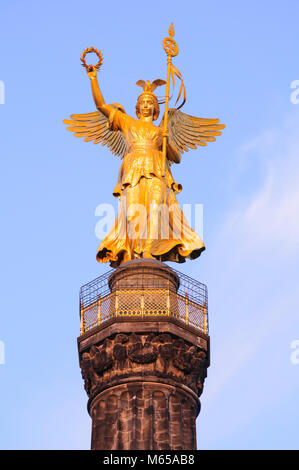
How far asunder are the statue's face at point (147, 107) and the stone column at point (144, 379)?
305 inches

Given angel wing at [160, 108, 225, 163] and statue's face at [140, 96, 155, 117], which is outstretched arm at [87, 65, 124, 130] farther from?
angel wing at [160, 108, 225, 163]

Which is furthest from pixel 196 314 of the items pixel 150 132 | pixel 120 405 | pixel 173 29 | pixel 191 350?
pixel 173 29

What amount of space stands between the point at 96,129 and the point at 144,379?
11.7 metres

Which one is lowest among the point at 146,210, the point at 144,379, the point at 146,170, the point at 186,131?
the point at 144,379

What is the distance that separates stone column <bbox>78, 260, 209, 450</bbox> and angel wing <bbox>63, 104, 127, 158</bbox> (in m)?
7.64

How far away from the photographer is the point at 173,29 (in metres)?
49.6

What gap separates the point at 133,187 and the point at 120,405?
8577 millimetres

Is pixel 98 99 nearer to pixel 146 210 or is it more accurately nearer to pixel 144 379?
pixel 146 210

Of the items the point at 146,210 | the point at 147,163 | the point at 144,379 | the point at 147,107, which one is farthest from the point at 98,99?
the point at 144,379

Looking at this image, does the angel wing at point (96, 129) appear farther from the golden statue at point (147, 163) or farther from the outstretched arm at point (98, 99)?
the outstretched arm at point (98, 99)

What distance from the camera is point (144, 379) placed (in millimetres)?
40812

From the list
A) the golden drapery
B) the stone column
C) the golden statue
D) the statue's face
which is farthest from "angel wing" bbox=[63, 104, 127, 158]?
the stone column
